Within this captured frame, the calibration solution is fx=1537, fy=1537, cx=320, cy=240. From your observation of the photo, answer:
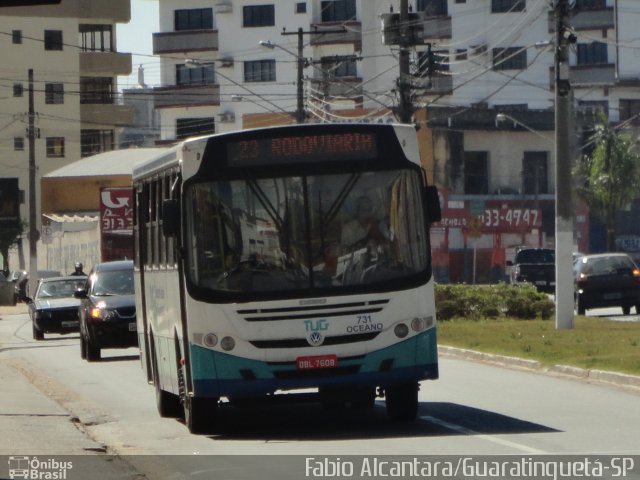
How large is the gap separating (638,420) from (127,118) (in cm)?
8417

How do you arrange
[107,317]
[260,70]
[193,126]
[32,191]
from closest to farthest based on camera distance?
[107,317] < [32,191] < [260,70] < [193,126]

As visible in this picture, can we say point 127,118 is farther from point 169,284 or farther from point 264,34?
point 169,284

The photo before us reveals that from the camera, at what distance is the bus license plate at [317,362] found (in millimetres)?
14086

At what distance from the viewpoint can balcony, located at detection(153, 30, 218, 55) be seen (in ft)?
292

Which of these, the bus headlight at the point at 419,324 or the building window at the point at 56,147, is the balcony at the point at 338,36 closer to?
the building window at the point at 56,147

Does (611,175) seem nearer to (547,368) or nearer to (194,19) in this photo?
(194,19)

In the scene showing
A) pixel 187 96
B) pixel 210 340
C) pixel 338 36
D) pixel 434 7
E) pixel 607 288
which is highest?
pixel 434 7

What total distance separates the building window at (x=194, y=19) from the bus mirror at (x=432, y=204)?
253ft

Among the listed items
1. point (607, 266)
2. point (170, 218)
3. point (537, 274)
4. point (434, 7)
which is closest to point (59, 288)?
point (607, 266)

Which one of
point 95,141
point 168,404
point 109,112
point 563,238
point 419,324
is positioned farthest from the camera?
point 95,141

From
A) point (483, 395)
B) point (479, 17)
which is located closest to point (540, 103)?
point (479, 17)

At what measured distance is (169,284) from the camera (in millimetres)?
15375

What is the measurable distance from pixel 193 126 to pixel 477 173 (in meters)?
22.4

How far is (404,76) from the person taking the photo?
118 feet
